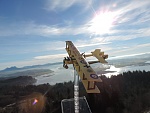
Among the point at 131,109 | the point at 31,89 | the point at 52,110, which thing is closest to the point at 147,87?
the point at 131,109

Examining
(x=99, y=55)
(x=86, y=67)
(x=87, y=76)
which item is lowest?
(x=87, y=76)

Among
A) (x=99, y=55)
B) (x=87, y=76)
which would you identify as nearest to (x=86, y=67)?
(x=87, y=76)

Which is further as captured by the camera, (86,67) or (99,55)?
(99,55)

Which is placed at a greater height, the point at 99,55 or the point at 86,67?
the point at 99,55

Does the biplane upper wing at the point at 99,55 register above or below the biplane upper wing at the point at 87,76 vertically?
above

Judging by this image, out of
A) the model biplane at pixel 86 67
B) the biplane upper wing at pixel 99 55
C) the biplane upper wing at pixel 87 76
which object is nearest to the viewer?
the biplane upper wing at pixel 87 76

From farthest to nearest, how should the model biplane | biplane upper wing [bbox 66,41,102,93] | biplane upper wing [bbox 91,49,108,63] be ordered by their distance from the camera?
biplane upper wing [bbox 91,49,108,63], the model biplane, biplane upper wing [bbox 66,41,102,93]

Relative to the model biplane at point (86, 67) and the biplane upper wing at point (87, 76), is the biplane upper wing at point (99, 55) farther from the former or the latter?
the biplane upper wing at point (87, 76)

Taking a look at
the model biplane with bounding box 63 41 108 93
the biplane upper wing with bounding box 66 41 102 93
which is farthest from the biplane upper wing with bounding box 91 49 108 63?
the biplane upper wing with bounding box 66 41 102 93

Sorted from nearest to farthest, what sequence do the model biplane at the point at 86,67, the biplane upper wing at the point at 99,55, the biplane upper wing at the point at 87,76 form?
the biplane upper wing at the point at 87,76 < the model biplane at the point at 86,67 < the biplane upper wing at the point at 99,55

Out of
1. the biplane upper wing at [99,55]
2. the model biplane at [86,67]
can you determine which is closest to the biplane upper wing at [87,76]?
the model biplane at [86,67]

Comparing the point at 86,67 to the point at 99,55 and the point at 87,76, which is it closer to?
the point at 87,76

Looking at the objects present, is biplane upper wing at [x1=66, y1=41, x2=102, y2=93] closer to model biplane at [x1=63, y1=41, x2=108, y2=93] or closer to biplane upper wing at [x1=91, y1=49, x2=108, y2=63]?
model biplane at [x1=63, y1=41, x2=108, y2=93]
